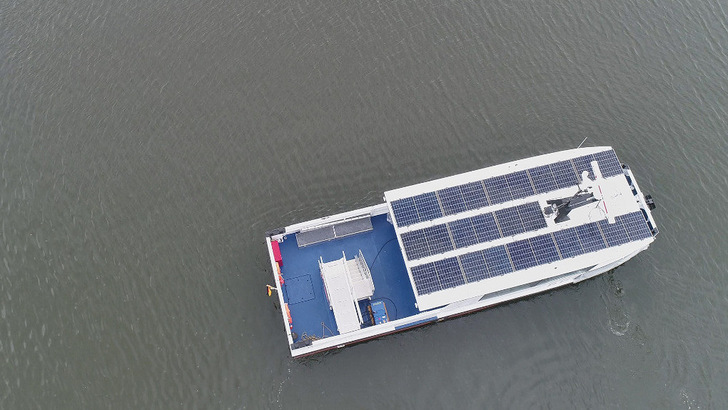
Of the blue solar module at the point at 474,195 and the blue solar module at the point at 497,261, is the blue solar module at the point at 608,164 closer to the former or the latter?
the blue solar module at the point at 474,195

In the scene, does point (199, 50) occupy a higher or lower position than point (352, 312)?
higher

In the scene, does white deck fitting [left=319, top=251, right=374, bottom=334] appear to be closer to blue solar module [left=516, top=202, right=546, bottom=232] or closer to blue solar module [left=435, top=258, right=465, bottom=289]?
blue solar module [left=435, top=258, right=465, bottom=289]

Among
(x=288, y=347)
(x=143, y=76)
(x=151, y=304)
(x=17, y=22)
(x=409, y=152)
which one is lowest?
(x=288, y=347)

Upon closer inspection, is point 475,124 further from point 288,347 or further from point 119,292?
point 119,292

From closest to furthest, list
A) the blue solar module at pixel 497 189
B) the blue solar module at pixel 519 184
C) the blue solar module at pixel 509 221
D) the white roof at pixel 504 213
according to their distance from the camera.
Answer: the white roof at pixel 504 213 → the blue solar module at pixel 509 221 → the blue solar module at pixel 497 189 → the blue solar module at pixel 519 184

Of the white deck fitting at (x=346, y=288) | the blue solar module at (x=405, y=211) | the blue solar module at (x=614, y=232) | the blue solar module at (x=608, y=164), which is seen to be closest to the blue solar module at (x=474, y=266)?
the blue solar module at (x=405, y=211)

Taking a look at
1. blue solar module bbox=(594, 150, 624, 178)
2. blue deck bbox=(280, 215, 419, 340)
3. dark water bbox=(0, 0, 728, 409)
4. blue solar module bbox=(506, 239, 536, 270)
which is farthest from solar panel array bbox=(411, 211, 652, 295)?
dark water bbox=(0, 0, 728, 409)

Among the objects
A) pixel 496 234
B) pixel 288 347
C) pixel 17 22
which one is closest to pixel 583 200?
pixel 496 234
